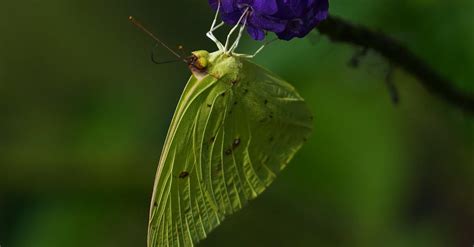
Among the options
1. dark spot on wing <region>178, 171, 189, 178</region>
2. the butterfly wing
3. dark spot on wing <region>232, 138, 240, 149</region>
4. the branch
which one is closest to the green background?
the branch

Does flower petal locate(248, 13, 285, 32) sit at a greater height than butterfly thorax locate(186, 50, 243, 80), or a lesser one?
greater

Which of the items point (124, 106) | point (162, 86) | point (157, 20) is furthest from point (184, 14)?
point (124, 106)

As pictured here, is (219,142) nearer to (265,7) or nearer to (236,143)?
(236,143)

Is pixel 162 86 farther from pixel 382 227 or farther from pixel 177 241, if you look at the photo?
pixel 177 241

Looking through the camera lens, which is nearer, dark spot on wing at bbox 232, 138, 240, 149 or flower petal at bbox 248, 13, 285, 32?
flower petal at bbox 248, 13, 285, 32

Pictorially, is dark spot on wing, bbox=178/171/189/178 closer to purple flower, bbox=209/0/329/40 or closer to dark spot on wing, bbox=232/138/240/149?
dark spot on wing, bbox=232/138/240/149

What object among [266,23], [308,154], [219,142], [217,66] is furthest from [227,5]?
[308,154]
